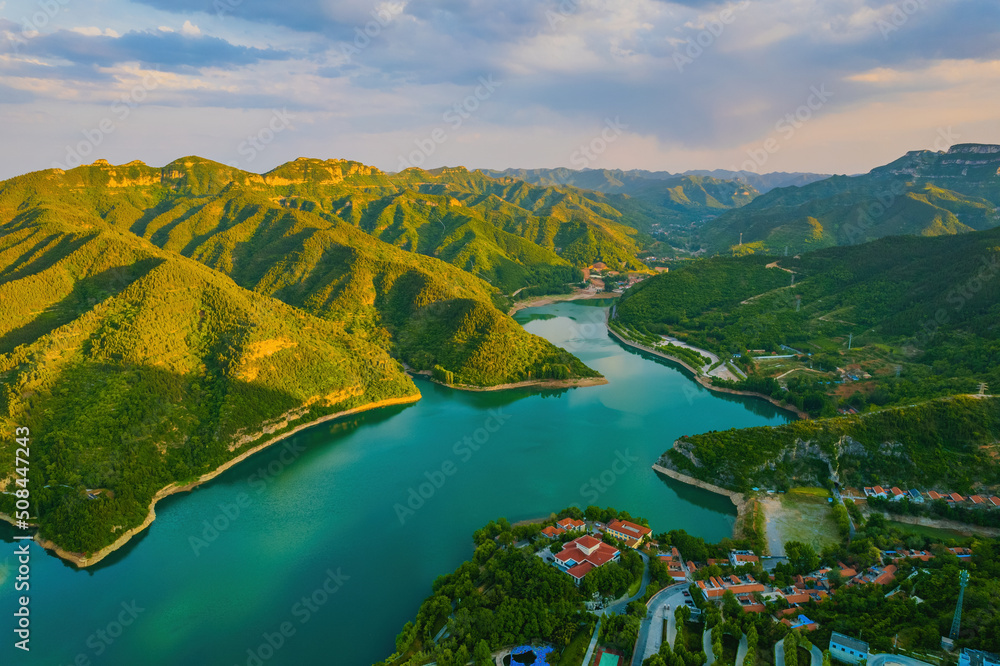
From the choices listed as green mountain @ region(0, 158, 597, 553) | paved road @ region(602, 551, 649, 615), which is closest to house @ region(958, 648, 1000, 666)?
paved road @ region(602, 551, 649, 615)

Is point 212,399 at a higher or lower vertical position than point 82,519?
higher

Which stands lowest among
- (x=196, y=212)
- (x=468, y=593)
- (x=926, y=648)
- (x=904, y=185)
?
(x=468, y=593)

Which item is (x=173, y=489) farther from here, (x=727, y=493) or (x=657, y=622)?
(x=727, y=493)

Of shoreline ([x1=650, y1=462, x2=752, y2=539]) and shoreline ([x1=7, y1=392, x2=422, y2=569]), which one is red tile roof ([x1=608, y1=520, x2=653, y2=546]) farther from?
shoreline ([x1=7, y1=392, x2=422, y2=569])

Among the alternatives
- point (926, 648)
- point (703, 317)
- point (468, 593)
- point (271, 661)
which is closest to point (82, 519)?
point (271, 661)

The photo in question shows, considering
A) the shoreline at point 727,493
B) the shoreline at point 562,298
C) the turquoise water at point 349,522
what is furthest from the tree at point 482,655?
the shoreline at point 562,298

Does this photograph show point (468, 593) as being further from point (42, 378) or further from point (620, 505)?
point (42, 378)
